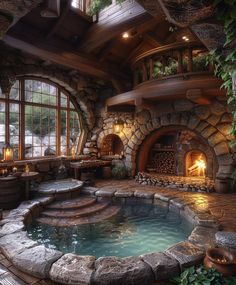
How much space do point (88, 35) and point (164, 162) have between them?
5066 millimetres

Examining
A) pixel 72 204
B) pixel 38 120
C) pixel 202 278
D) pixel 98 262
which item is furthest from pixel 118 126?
pixel 202 278

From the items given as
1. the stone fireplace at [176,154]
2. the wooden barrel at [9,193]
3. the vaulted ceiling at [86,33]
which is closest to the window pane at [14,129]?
the vaulted ceiling at [86,33]

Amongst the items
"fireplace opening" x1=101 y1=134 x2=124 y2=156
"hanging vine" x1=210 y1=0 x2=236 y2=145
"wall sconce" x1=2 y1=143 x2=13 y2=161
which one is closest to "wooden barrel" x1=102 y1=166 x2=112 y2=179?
"fireplace opening" x1=101 y1=134 x2=124 y2=156

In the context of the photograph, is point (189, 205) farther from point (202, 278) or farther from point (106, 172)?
point (106, 172)

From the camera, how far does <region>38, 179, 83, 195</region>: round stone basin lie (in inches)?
221

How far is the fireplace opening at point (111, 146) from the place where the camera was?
8922 mm

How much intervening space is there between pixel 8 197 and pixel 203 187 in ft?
16.5

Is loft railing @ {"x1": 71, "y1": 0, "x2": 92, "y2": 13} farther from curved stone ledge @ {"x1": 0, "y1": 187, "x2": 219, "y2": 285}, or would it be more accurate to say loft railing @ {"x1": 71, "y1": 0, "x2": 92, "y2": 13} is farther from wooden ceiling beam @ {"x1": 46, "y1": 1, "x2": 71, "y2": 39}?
curved stone ledge @ {"x1": 0, "y1": 187, "x2": 219, "y2": 285}

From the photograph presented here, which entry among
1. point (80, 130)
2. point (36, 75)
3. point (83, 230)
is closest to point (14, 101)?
point (36, 75)

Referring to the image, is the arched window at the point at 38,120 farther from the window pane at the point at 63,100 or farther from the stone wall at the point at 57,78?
the stone wall at the point at 57,78

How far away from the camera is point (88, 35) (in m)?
5.99

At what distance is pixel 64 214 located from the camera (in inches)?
191

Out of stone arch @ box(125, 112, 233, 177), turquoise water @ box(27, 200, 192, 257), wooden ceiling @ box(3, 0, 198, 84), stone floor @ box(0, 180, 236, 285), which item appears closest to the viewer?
stone floor @ box(0, 180, 236, 285)

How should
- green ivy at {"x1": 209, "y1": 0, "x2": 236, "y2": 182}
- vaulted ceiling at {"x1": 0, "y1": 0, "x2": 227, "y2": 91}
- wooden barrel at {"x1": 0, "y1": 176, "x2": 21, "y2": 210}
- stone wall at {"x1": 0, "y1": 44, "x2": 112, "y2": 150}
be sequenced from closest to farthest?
1. green ivy at {"x1": 209, "y1": 0, "x2": 236, "y2": 182}
2. wooden barrel at {"x1": 0, "y1": 176, "x2": 21, "y2": 210}
3. vaulted ceiling at {"x1": 0, "y1": 0, "x2": 227, "y2": 91}
4. stone wall at {"x1": 0, "y1": 44, "x2": 112, "y2": 150}
